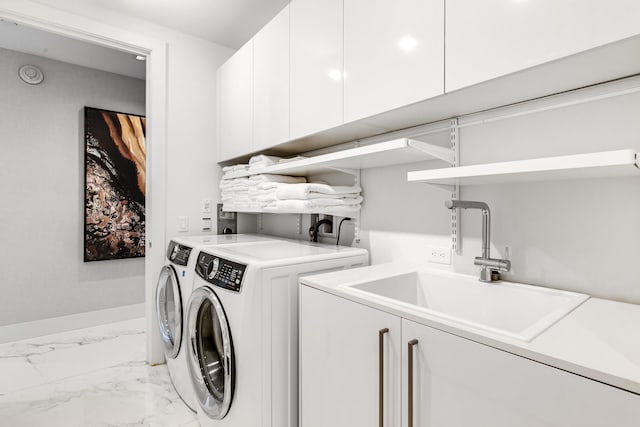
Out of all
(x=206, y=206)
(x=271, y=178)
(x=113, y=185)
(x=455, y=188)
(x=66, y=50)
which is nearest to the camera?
(x=455, y=188)

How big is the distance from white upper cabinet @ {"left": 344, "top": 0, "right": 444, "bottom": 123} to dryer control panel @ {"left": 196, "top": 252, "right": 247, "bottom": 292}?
2.73 ft

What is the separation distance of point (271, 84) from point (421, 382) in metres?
1.77

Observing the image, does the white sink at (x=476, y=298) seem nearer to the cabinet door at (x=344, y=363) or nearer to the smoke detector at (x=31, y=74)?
the cabinet door at (x=344, y=363)

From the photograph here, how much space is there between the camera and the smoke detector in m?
2.90

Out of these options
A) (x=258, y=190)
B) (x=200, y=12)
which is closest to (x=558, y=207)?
(x=258, y=190)

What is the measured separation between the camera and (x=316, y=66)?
1.61 meters

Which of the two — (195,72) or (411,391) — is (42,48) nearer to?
(195,72)

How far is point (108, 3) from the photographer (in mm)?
2238

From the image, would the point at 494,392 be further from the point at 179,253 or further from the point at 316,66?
the point at 179,253

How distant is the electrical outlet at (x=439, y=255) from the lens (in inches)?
56.8

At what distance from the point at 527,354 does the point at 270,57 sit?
77.2 inches

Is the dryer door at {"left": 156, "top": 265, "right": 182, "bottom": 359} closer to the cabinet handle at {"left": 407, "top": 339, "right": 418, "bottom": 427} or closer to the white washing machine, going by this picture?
the white washing machine

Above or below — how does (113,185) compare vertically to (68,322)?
above

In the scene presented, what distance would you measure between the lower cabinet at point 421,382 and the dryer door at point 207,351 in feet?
1.67
